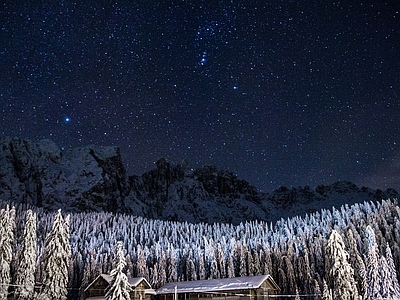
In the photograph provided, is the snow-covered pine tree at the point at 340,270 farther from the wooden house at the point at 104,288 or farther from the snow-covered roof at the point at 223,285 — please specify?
the wooden house at the point at 104,288

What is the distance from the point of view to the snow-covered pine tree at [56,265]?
4744cm

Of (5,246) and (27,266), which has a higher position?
(5,246)

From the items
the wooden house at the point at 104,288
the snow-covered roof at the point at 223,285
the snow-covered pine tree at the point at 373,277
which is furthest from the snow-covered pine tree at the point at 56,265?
the snow-covered pine tree at the point at 373,277

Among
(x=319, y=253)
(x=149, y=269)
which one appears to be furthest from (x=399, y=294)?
(x=149, y=269)

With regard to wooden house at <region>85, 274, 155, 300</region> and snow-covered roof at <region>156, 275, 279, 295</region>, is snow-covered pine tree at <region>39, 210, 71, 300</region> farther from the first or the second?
snow-covered roof at <region>156, 275, 279, 295</region>

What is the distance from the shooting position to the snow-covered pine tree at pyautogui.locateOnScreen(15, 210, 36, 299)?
5181cm

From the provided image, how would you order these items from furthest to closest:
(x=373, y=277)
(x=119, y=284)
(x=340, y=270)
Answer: (x=373, y=277) → (x=340, y=270) → (x=119, y=284)

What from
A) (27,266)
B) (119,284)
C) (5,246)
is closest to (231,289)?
(119,284)

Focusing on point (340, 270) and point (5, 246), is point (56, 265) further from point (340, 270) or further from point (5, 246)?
point (340, 270)

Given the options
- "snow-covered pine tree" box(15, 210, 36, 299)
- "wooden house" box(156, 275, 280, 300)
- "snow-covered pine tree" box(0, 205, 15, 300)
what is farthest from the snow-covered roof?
"snow-covered pine tree" box(0, 205, 15, 300)

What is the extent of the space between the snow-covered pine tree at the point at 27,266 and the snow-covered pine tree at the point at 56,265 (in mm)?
5004

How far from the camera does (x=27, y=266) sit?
53.4m

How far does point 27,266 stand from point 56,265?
25.4 feet

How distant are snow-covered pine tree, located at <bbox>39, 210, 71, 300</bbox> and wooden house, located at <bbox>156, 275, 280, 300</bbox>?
25065mm
